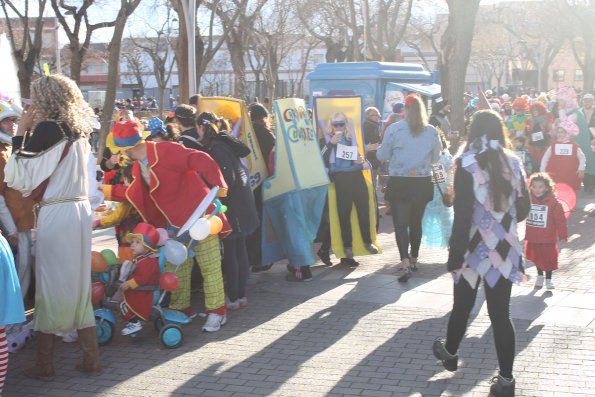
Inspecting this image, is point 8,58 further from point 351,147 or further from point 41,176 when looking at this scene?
point 351,147

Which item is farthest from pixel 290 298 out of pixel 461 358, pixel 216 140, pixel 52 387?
pixel 52 387

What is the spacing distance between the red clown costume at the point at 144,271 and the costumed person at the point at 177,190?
20cm

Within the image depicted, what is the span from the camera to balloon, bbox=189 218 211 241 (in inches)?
235

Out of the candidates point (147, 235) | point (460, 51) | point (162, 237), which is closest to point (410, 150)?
point (162, 237)

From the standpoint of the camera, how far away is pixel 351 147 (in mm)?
8523

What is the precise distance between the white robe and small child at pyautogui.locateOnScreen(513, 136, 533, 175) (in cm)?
922

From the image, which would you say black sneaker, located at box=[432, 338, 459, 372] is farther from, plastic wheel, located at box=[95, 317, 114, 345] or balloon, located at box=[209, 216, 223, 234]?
plastic wheel, located at box=[95, 317, 114, 345]

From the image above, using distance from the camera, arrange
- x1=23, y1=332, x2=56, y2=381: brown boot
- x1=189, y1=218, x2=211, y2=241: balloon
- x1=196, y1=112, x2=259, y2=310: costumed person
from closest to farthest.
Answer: x1=23, y1=332, x2=56, y2=381: brown boot → x1=189, y1=218, x2=211, y2=241: balloon → x1=196, y1=112, x2=259, y2=310: costumed person

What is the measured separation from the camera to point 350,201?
28.5 ft

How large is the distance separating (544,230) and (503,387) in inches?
121

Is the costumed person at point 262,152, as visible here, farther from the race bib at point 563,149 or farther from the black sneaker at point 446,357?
the race bib at point 563,149

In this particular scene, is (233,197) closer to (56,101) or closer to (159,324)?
(159,324)

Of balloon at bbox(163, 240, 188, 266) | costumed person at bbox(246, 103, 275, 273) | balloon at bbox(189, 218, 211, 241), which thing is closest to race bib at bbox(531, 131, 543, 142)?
costumed person at bbox(246, 103, 275, 273)

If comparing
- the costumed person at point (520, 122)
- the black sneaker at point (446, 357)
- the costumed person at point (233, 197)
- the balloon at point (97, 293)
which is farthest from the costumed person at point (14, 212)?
the costumed person at point (520, 122)
